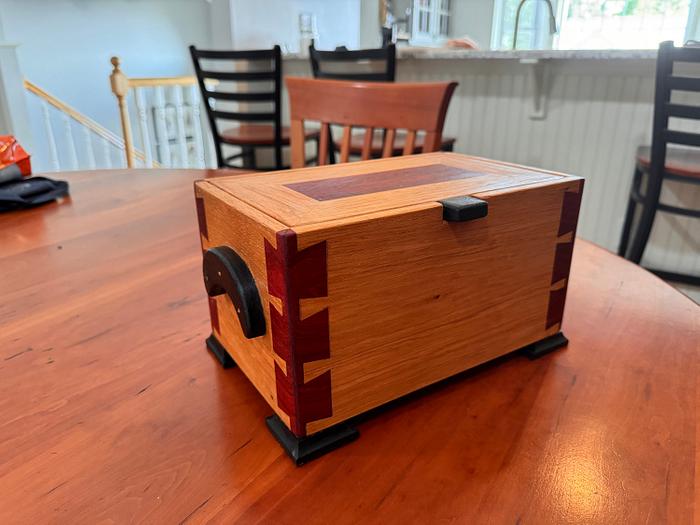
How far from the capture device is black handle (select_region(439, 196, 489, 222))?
→ 0.40 metres

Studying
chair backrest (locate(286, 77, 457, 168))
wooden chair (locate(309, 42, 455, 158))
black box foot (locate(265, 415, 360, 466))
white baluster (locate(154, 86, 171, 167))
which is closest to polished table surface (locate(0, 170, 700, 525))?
black box foot (locate(265, 415, 360, 466))

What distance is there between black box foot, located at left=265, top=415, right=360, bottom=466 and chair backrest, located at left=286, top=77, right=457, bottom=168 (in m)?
0.74

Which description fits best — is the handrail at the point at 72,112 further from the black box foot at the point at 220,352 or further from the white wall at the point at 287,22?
the black box foot at the point at 220,352

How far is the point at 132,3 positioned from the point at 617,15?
422 cm

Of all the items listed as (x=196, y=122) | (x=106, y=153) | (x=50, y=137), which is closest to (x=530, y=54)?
(x=196, y=122)

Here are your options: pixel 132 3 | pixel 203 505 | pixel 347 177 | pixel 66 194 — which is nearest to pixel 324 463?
pixel 203 505

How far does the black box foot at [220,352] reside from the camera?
50 cm

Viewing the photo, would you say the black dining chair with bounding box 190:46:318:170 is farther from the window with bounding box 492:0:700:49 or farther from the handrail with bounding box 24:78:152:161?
the window with bounding box 492:0:700:49

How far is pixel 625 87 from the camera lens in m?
1.89

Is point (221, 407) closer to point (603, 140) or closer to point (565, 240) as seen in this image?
point (565, 240)

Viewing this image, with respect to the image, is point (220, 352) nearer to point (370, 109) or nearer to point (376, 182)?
point (376, 182)

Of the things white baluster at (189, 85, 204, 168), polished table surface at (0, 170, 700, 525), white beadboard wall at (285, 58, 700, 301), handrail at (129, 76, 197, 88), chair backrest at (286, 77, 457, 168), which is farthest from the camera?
white baluster at (189, 85, 204, 168)

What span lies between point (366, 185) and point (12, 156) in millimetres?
944

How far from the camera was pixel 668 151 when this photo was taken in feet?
5.83
